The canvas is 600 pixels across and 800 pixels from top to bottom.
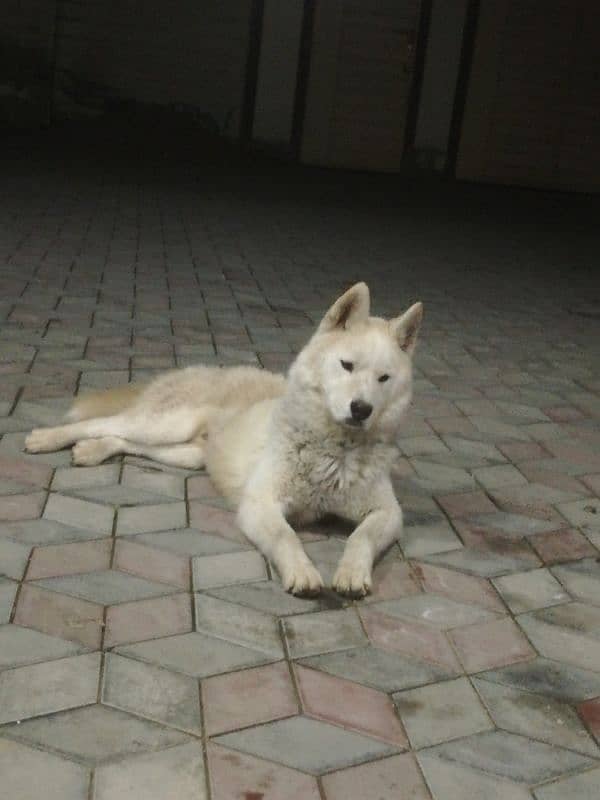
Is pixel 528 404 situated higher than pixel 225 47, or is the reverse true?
pixel 225 47

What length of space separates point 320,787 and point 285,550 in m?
0.96

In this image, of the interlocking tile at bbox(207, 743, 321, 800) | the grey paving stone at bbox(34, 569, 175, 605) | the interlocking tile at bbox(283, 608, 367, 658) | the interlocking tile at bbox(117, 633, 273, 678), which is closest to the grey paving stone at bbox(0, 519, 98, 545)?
the grey paving stone at bbox(34, 569, 175, 605)

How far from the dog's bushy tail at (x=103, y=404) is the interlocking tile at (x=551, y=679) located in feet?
6.53

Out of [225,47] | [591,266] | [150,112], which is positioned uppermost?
[225,47]

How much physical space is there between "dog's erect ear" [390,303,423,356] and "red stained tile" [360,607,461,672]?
94 cm

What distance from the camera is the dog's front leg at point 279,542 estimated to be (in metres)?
2.76

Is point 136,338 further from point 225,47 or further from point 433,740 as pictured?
point 225,47

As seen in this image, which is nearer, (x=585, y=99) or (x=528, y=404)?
(x=528, y=404)

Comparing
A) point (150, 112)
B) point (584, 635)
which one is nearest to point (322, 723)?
point (584, 635)

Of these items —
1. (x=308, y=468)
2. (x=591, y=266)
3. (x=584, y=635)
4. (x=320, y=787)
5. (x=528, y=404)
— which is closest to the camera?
(x=320, y=787)

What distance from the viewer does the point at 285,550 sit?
9.45ft

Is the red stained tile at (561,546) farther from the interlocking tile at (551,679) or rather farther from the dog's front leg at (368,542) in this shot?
the interlocking tile at (551,679)

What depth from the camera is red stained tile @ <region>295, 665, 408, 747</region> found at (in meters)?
2.21

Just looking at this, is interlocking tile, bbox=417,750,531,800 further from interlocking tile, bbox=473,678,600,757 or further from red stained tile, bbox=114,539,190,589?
red stained tile, bbox=114,539,190,589
